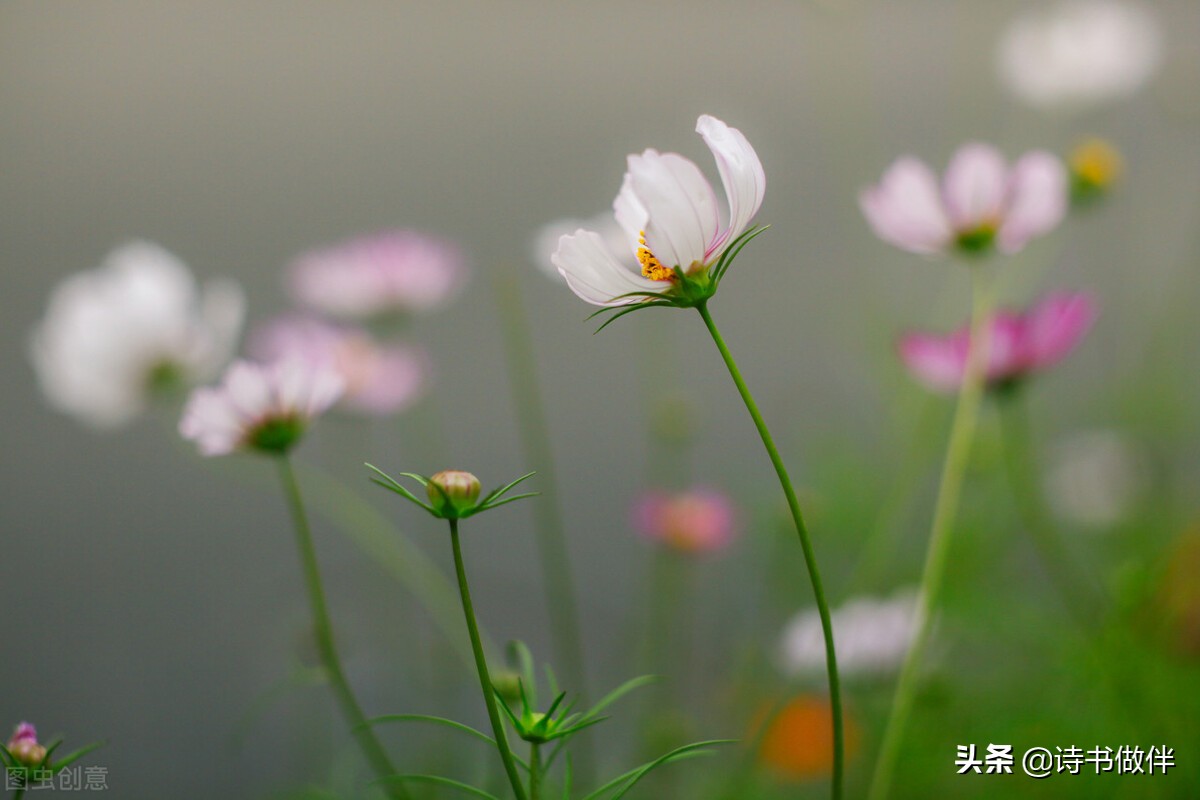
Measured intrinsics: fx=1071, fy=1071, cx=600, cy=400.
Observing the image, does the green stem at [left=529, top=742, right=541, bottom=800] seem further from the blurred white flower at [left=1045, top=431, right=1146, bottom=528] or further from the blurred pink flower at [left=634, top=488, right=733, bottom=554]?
the blurred white flower at [left=1045, top=431, right=1146, bottom=528]

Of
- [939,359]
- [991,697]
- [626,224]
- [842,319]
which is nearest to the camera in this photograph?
[626,224]

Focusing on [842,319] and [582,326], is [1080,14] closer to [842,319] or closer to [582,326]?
[842,319]

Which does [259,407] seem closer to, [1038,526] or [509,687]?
[509,687]

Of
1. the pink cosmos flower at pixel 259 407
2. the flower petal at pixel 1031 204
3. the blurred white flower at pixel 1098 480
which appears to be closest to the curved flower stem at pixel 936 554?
the flower petal at pixel 1031 204

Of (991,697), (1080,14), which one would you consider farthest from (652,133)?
(991,697)

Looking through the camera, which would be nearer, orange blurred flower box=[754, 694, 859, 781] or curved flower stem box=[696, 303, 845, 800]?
curved flower stem box=[696, 303, 845, 800]

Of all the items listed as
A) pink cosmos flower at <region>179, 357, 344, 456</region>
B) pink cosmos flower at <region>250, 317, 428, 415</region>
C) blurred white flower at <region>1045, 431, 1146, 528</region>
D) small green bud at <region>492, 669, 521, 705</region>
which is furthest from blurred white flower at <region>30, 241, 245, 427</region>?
blurred white flower at <region>1045, 431, 1146, 528</region>

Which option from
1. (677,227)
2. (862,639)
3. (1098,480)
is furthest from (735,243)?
(1098,480)
